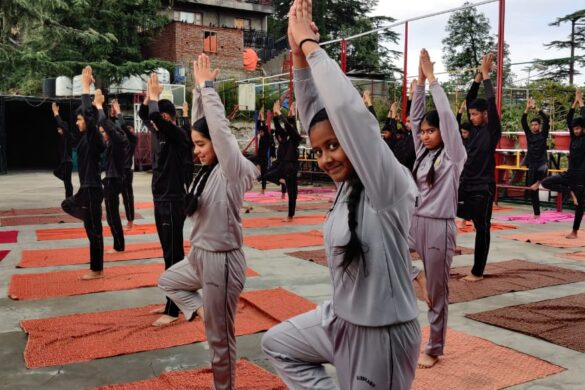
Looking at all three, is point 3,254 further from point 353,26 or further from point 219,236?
point 353,26

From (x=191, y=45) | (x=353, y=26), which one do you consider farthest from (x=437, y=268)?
(x=353, y=26)

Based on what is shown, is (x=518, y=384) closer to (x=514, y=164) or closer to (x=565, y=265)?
(x=565, y=265)

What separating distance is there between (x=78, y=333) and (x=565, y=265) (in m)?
5.98

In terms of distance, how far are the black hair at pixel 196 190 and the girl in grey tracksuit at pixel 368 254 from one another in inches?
54.9

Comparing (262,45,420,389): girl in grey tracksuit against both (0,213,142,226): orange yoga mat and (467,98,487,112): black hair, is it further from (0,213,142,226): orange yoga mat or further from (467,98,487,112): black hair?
(0,213,142,226): orange yoga mat

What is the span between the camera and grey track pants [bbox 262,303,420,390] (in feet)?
6.41

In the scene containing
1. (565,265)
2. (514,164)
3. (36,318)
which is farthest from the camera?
(514,164)

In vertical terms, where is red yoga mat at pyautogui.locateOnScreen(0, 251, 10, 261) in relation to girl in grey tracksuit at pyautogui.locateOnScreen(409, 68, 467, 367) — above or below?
below

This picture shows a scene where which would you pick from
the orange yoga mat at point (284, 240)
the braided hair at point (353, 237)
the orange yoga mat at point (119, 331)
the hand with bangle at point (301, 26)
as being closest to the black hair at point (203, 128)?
the hand with bangle at point (301, 26)

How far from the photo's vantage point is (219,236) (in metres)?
3.24

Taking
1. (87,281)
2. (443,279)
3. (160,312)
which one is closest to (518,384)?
(443,279)

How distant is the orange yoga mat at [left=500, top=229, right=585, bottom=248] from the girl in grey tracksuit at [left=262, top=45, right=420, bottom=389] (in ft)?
25.1

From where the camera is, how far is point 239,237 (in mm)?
3322

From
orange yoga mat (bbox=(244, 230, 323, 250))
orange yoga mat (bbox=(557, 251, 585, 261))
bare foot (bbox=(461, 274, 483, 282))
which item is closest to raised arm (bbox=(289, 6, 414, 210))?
bare foot (bbox=(461, 274, 483, 282))
